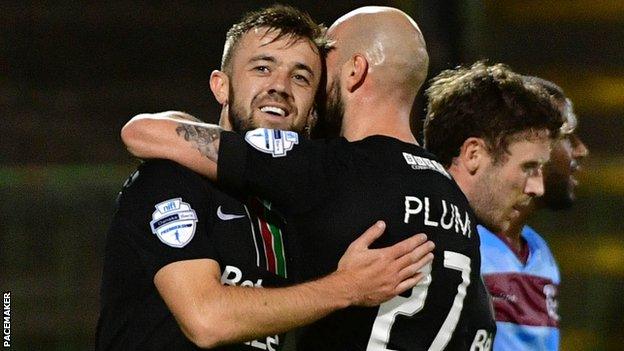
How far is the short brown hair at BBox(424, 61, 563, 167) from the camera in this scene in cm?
349

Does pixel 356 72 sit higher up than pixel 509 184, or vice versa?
pixel 356 72

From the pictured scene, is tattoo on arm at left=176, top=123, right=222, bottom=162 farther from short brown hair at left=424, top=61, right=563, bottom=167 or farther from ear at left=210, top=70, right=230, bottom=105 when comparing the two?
short brown hair at left=424, top=61, right=563, bottom=167

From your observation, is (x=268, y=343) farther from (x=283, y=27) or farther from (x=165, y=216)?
(x=283, y=27)

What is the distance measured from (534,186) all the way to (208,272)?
1.37 m

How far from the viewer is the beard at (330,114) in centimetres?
293

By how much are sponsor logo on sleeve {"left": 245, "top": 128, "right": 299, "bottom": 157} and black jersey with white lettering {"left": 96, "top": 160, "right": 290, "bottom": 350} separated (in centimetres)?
15

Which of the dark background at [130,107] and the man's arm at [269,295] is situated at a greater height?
the man's arm at [269,295]

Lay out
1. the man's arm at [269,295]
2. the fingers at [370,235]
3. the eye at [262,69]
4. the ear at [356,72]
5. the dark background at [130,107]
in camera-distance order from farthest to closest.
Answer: the dark background at [130,107], the eye at [262,69], the ear at [356,72], the fingers at [370,235], the man's arm at [269,295]

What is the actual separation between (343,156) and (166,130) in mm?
436

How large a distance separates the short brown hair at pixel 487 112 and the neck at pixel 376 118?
0.64 metres

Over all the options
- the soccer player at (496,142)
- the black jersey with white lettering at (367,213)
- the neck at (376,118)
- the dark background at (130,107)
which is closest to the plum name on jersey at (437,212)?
the black jersey with white lettering at (367,213)

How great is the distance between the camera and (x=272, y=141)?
8.72 feet

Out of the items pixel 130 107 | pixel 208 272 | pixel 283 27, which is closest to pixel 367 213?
pixel 208 272

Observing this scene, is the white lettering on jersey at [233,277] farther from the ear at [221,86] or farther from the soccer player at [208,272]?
the ear at [221,86]
